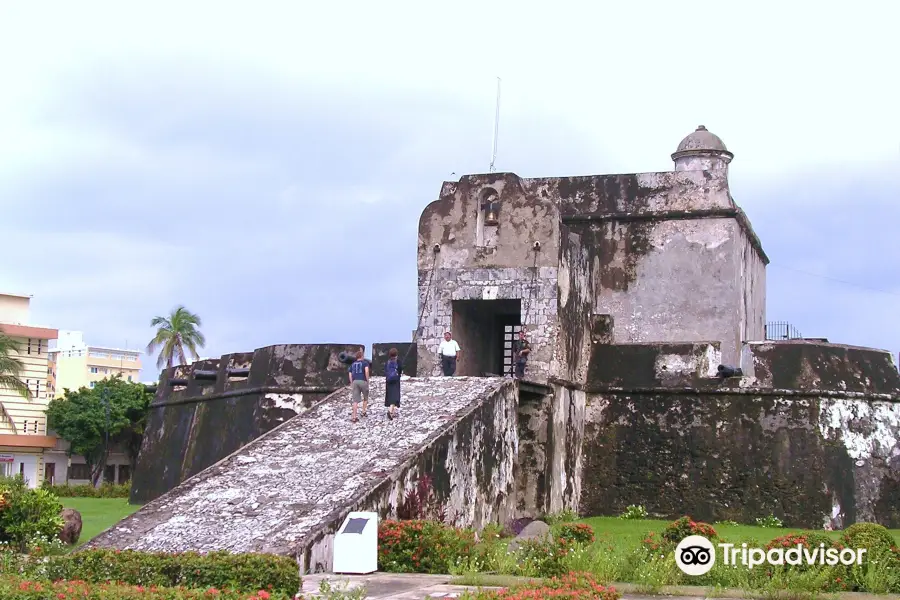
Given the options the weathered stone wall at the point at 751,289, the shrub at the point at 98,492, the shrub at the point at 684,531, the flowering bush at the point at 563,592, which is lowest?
the shrub at the point at 98,492

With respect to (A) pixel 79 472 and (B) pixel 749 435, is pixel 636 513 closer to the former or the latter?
(B) pixel 749 435

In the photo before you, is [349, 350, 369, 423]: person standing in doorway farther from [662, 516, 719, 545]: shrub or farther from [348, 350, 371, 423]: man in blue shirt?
[662, 516, 719, 545]: shrub

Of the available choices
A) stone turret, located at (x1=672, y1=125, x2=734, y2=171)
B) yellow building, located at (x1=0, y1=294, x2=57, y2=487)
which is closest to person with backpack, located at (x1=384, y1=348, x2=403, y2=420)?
stone turret, located at (x1=672, y1=125, x2=734, y2=171)

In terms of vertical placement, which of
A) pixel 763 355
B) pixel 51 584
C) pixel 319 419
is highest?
pixel 763 355

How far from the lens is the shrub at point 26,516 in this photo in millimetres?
13148

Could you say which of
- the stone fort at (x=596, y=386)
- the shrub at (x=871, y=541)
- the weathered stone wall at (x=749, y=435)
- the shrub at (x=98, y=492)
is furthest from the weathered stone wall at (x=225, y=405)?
the shrub at (x=871, y=541)

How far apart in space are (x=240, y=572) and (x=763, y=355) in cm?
1103

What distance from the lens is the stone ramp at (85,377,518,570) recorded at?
37.8 feet

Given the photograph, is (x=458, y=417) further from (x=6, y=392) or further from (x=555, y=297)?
(x=6, y=392)

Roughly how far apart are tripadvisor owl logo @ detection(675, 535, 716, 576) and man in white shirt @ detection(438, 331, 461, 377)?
6665mm

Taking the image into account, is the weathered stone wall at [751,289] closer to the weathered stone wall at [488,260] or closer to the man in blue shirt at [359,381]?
the weathered stone wall at [488,260]

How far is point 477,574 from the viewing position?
31.3ft

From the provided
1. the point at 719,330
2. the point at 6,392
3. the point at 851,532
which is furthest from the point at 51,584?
the point at 6,392

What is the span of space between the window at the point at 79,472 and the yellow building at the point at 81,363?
3.95m
